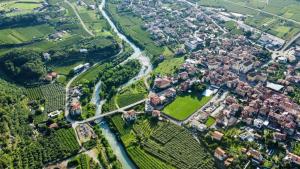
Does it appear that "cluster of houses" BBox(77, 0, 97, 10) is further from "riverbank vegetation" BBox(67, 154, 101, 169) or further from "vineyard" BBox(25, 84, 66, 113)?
"riverbank vegetation" BBox(67, 154, 101, 169)

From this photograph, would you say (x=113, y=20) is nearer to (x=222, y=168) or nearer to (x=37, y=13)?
(x=37, y=13)

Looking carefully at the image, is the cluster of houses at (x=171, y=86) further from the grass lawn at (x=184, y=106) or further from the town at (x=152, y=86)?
the grass lawn at (x=184, y=106)

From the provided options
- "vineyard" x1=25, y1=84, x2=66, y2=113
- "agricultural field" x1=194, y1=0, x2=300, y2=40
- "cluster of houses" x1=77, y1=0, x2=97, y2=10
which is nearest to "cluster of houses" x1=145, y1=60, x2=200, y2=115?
"vineyard" x1=25, y1=84, x2=66, y2=113

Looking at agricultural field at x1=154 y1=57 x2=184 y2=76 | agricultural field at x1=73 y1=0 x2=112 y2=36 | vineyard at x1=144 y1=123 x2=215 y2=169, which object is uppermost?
vineyard at x1=144 y1=123 x2=215 y2=169

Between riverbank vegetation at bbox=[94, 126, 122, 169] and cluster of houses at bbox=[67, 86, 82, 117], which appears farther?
cluster of houses at bbox=[67, 86, 82, 117]

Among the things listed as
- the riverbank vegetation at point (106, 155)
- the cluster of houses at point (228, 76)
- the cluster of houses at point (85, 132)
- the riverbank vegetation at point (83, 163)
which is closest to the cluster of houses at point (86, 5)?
the cluster of houses at point (228, 76)

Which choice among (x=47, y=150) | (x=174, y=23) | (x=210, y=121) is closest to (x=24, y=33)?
(x=174, y=23)

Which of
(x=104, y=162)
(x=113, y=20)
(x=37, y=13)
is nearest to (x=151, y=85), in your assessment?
(x=104, y=162)
